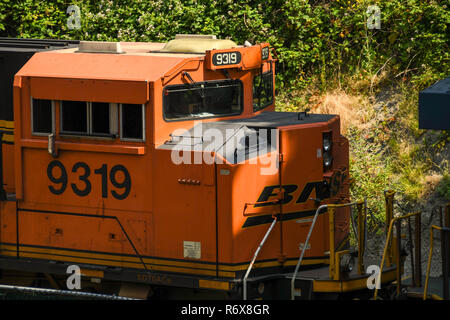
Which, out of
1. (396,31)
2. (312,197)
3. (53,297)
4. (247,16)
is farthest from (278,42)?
(53,297)

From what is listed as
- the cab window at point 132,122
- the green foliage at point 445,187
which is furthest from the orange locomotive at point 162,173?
the green foliage at point 445,187

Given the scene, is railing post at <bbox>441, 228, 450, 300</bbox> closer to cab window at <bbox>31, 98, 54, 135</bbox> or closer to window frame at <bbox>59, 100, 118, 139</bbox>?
window frame at <bbox>59, 100, 118, 139</bbox>

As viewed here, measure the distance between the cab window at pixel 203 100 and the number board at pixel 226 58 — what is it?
0.94 ft

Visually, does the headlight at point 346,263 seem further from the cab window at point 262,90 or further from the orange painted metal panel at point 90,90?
the orange painted metal panel at point 90,90

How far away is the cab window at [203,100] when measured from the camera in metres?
10.8

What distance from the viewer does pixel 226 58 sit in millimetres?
11211

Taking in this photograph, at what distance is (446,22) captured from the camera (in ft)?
55.2

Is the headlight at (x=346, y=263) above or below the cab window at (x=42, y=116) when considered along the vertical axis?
below

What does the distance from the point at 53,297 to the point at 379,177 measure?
7.27m

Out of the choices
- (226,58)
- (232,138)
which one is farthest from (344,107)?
(232,138)

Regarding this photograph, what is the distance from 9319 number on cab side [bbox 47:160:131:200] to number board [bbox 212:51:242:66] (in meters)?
1.94

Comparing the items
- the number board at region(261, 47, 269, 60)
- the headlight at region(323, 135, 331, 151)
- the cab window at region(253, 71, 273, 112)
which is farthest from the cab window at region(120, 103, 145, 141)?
the headlight at region(323, 135, 331, 151)

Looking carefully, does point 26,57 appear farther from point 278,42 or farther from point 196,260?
point 278,42

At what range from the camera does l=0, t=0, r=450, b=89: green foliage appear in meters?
17.1
